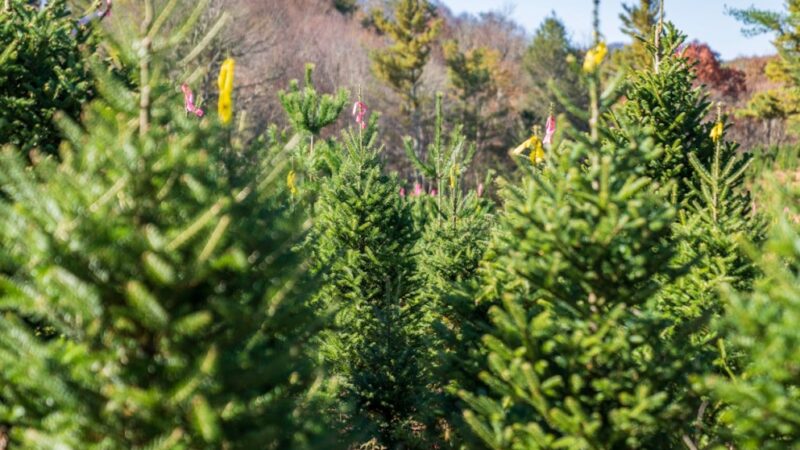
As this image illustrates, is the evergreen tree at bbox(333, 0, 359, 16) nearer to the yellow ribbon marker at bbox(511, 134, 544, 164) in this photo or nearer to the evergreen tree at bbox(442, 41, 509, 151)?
the evergreen tree at bbox(442, 41, 509, 151)

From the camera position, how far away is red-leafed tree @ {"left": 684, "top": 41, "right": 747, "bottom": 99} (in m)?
34.8

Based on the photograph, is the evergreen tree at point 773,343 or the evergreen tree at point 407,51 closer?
the evergreen tree at point 773,343

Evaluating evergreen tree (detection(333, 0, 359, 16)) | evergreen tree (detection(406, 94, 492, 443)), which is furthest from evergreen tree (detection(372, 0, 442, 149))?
evergreen tree (detection(406, 94, 492, 443))

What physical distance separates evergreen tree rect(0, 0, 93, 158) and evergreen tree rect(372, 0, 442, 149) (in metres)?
28.2

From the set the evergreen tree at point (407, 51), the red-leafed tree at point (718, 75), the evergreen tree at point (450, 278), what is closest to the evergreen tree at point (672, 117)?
the evergreen tree at point (450, 278)

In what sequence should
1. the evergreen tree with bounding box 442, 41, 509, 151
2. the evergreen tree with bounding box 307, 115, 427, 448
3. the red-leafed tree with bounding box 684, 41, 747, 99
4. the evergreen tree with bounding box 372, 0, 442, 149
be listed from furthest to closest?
the red-leafed tree with bounding box 684, 41, 747, 99, the evergreen tree with bounding box 442, 41, 509, 151, the evergreen tree with bounding box 372, 0, 442, 149, the evergreen tree with bounding box 307, 115, 427, 448

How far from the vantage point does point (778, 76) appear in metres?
23.5

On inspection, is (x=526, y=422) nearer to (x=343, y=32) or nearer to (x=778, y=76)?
(x=778, y=76)

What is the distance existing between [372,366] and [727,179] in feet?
11.9

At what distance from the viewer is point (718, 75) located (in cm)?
3553

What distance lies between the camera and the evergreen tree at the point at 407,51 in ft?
105

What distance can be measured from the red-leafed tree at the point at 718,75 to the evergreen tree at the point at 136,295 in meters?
36.6

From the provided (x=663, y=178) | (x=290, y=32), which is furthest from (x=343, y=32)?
(x=663, y=178)

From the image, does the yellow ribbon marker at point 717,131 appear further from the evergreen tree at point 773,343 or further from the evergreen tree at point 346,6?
the evergreen tree at point 346,6
